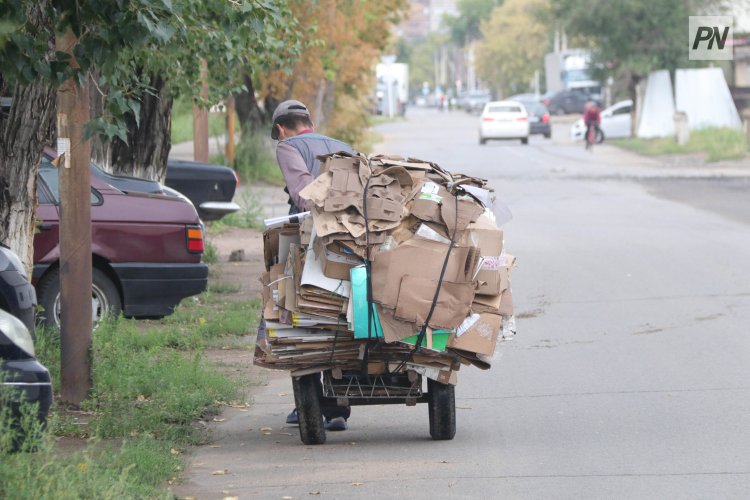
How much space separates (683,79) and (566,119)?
29.3m

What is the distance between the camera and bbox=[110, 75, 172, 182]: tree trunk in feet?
47.8

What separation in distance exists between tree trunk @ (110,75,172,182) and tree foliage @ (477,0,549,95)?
260 ft

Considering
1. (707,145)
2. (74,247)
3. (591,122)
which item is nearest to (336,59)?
(707,145)

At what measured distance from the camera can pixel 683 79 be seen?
41344mm

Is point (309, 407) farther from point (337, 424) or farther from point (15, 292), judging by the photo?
point (15, 292)

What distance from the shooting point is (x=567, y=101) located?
2879 inches

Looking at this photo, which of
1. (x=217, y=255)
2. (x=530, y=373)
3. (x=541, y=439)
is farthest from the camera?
(x=217, y=255)

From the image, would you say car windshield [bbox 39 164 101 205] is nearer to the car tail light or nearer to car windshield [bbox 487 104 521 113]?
the car tail light

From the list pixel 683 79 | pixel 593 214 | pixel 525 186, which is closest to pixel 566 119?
pixel 683 79

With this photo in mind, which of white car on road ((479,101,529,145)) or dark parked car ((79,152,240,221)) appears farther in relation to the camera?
white car on road ((479,101,529,145))

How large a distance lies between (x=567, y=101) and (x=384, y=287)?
6817 centimetres

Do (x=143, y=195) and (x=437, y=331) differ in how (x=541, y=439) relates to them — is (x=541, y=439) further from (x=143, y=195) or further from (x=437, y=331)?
(x=143, y=195)

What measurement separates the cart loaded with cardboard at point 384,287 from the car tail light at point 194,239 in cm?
360

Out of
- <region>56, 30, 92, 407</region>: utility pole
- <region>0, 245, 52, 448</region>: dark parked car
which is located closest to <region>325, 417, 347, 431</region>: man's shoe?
<region>56, 30, 92, 407</region>: utility pole
